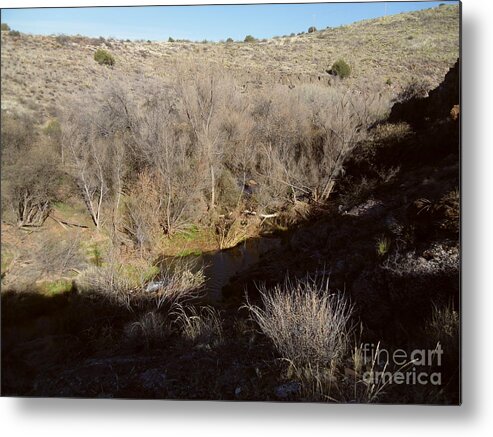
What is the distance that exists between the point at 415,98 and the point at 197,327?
2.87m

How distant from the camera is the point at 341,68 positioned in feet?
13.2

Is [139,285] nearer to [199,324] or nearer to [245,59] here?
[199,324]

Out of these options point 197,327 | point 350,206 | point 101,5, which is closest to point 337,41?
point 350,206

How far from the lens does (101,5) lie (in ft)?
12.0

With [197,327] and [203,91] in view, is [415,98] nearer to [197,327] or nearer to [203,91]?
[203,91]

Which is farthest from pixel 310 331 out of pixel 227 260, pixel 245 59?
pixel 245 59

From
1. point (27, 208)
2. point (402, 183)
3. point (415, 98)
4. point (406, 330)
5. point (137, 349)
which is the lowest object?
point (137, 349)

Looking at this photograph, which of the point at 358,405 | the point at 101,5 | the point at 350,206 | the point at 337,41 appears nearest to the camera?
the point at 358,405

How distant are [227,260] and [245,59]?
1.94 metres

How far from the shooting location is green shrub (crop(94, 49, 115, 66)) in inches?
157

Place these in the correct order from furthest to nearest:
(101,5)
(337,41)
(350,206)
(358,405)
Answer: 1. (350,206)
2. (337,41)
3. (101,5)
4. (358,405)

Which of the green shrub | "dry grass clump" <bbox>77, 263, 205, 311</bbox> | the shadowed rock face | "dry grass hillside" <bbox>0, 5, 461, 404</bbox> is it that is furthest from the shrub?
"dry grass clump" <bbox>77, 263, 205, 311</bbox>

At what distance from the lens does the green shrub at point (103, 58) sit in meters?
3.99

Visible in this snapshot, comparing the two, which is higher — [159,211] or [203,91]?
[203,91]
